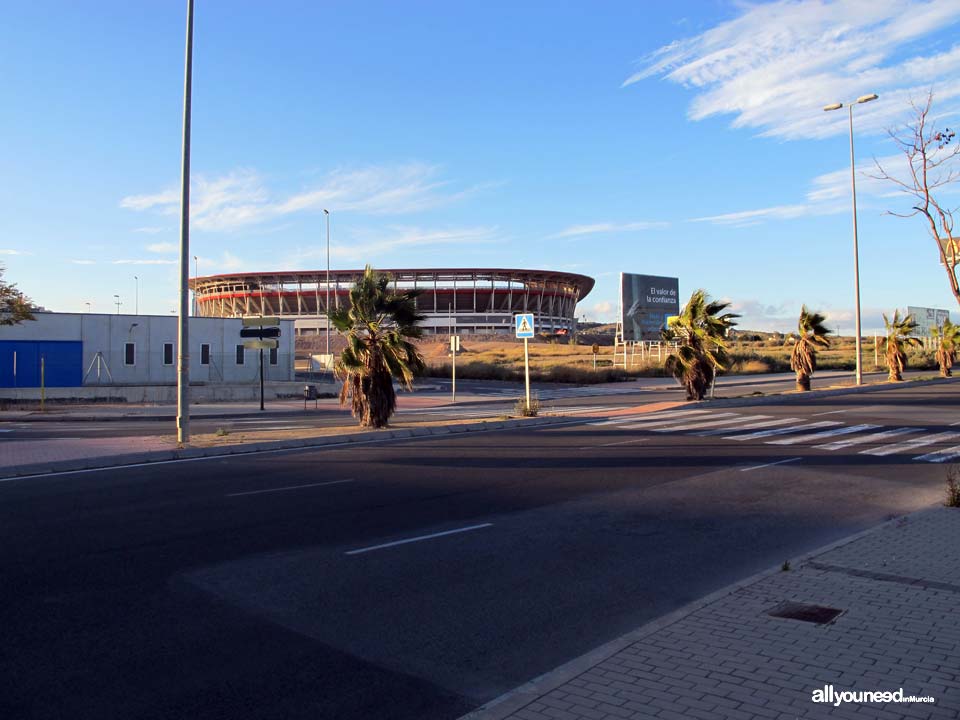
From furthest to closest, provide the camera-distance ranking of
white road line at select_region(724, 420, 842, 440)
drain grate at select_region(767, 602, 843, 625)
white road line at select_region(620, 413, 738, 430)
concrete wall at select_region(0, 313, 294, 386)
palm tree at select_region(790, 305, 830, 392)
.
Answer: concrete wall at select_region(0, 313, 294, 386) < palm tree at select_region(790, 305, 830, 392) < white road line at select_region(620, 413, 738, 430) < white road line at select_region(724, 420, 842, 440) < drain grate at select_region(767, 602, 843, 625)

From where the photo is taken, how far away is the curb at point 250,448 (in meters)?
14.6

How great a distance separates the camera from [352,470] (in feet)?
46.7

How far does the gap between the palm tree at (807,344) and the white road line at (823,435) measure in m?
14.4

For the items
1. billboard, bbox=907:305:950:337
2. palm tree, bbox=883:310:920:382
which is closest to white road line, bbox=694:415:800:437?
palm tree, bbox=883:310:920:382

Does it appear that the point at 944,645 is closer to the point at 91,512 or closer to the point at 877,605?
the point at 877,605

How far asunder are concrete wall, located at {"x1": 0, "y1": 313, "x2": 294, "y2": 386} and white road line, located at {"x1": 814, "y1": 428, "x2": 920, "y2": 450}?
1327 inches

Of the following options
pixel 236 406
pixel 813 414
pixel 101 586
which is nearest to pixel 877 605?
pixel 101 586

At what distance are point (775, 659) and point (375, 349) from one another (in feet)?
55.3

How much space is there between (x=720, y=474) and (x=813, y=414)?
41.4 feet

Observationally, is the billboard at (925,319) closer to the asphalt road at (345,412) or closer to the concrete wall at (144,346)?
the asphalt road at (345,412)

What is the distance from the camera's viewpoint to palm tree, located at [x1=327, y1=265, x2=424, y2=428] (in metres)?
21.2

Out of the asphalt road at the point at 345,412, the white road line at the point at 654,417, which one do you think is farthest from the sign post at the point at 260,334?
the white road line at the point at 654,417

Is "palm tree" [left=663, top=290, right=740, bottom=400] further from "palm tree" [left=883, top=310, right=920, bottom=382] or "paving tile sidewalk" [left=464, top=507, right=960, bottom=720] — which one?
"paving tile sidewalk" [left=464, top=507, right=960, bottom=720]

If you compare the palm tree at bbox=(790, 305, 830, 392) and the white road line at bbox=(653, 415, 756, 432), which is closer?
the white road line at bbox=(653, 415, 756, 432)
